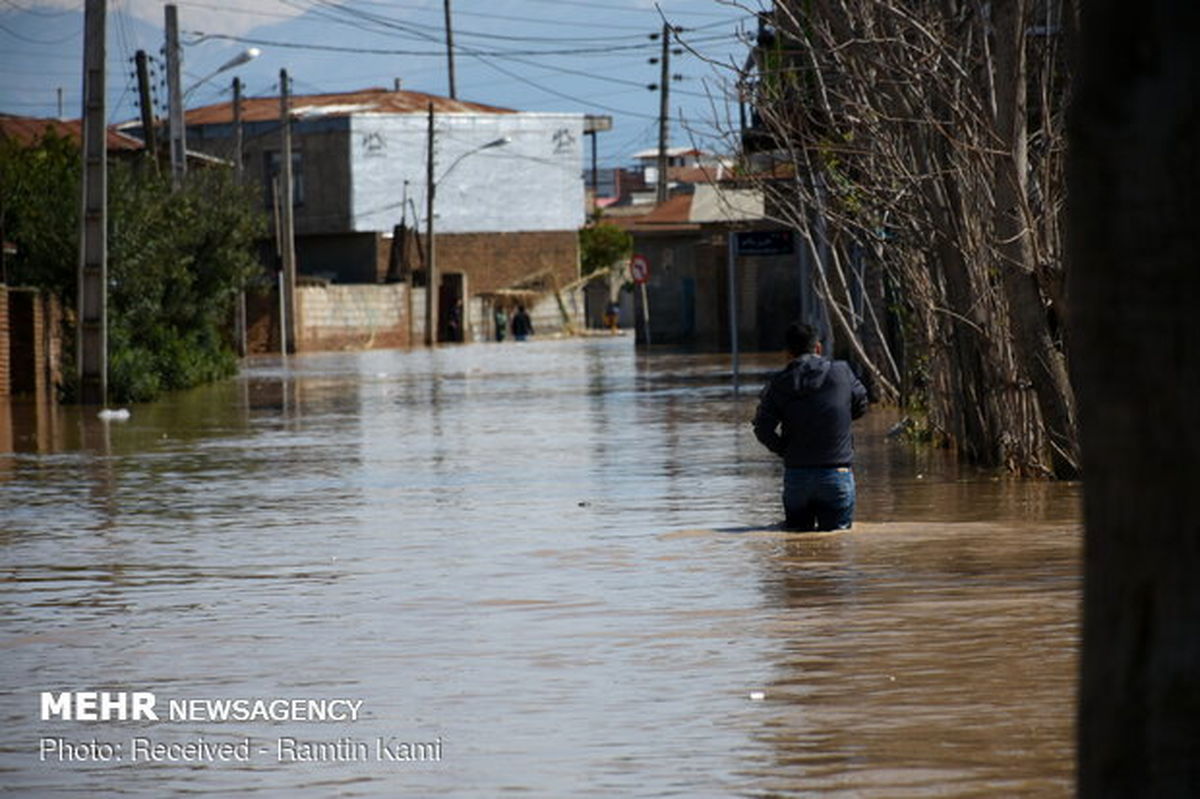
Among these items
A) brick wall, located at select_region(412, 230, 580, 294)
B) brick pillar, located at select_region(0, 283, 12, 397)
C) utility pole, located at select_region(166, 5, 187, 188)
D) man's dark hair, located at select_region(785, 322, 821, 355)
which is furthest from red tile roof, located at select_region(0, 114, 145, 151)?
man's dark hair, located at select_region(785, 322, 821, 355)

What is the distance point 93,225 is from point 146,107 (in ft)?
51.3

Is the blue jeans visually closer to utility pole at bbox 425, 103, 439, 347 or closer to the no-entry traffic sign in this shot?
the no-entry traffic sign

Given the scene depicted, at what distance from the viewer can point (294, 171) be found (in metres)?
82.1

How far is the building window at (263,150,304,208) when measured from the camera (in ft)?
268

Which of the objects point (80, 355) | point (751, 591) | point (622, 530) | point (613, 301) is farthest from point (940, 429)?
point (613, 301)

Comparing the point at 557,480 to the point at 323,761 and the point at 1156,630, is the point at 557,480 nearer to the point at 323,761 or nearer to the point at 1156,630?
the point at 323,761

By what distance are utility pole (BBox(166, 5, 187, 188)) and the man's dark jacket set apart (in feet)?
112

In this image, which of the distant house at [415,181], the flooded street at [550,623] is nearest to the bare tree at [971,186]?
the flooded street at [550,623]

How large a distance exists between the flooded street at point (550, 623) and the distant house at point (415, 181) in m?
60.8

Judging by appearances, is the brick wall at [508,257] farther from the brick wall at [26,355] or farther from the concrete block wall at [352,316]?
the brick wall at [26,355]

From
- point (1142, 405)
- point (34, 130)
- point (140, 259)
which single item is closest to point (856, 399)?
point (1142, 405)

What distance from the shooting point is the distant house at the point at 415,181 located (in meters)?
81.4

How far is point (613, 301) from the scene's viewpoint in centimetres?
10062

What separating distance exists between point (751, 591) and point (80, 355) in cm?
2336
